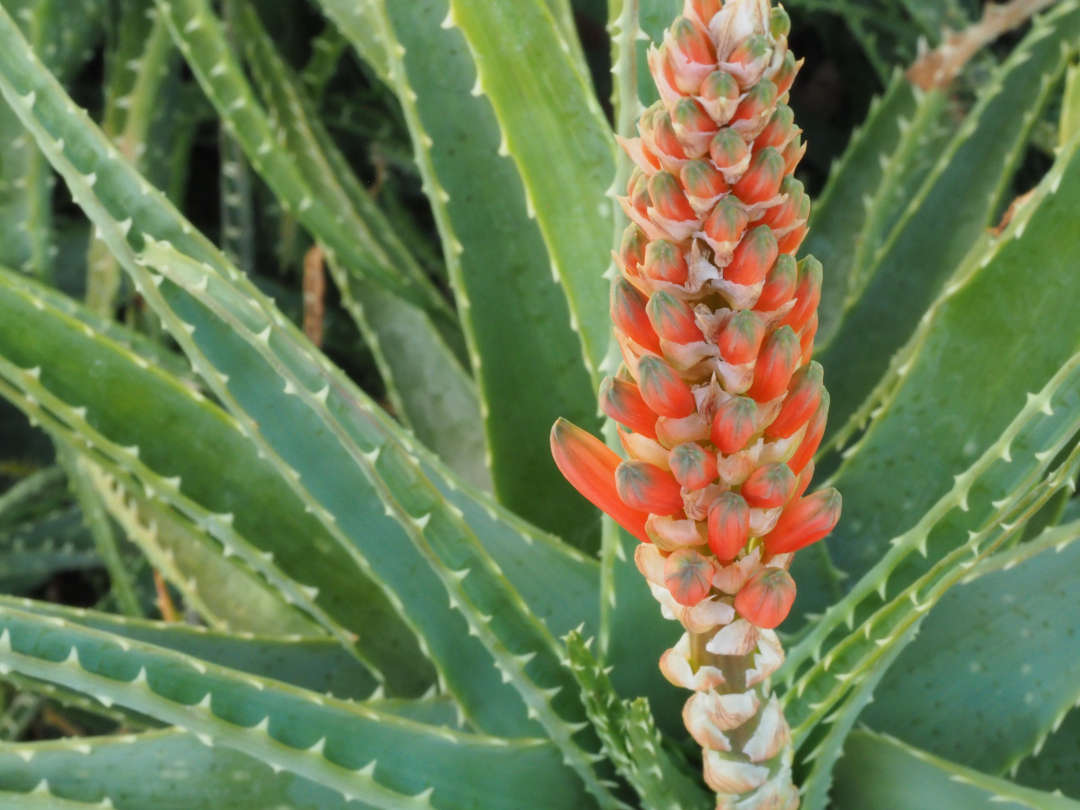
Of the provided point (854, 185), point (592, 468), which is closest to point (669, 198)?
point (592, 468)

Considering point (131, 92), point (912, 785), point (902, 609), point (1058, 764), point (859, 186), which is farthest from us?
point (131, 92)

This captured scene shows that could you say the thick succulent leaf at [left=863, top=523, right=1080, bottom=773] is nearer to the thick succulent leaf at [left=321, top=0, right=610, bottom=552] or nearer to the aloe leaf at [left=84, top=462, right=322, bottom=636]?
the thick succulent leaf at [left=321, top=0, right=610, bottom=552]

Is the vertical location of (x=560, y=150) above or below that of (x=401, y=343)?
above

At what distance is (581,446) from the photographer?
1.23 feet

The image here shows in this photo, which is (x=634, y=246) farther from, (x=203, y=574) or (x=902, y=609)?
(x=203, y=574)

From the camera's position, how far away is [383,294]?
90 centimetres

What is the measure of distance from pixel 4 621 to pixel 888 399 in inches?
20.6

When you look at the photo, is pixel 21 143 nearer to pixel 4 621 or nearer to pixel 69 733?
pixel 69 733

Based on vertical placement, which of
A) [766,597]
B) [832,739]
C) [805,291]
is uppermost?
[805,291]

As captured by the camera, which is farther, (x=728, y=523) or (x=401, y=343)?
(x=401, y=343)

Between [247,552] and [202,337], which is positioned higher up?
[202,337]

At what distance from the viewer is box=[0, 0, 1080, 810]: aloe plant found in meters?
0.35

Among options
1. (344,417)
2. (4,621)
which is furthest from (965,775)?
(4,621)

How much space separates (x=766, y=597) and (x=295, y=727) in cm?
29
